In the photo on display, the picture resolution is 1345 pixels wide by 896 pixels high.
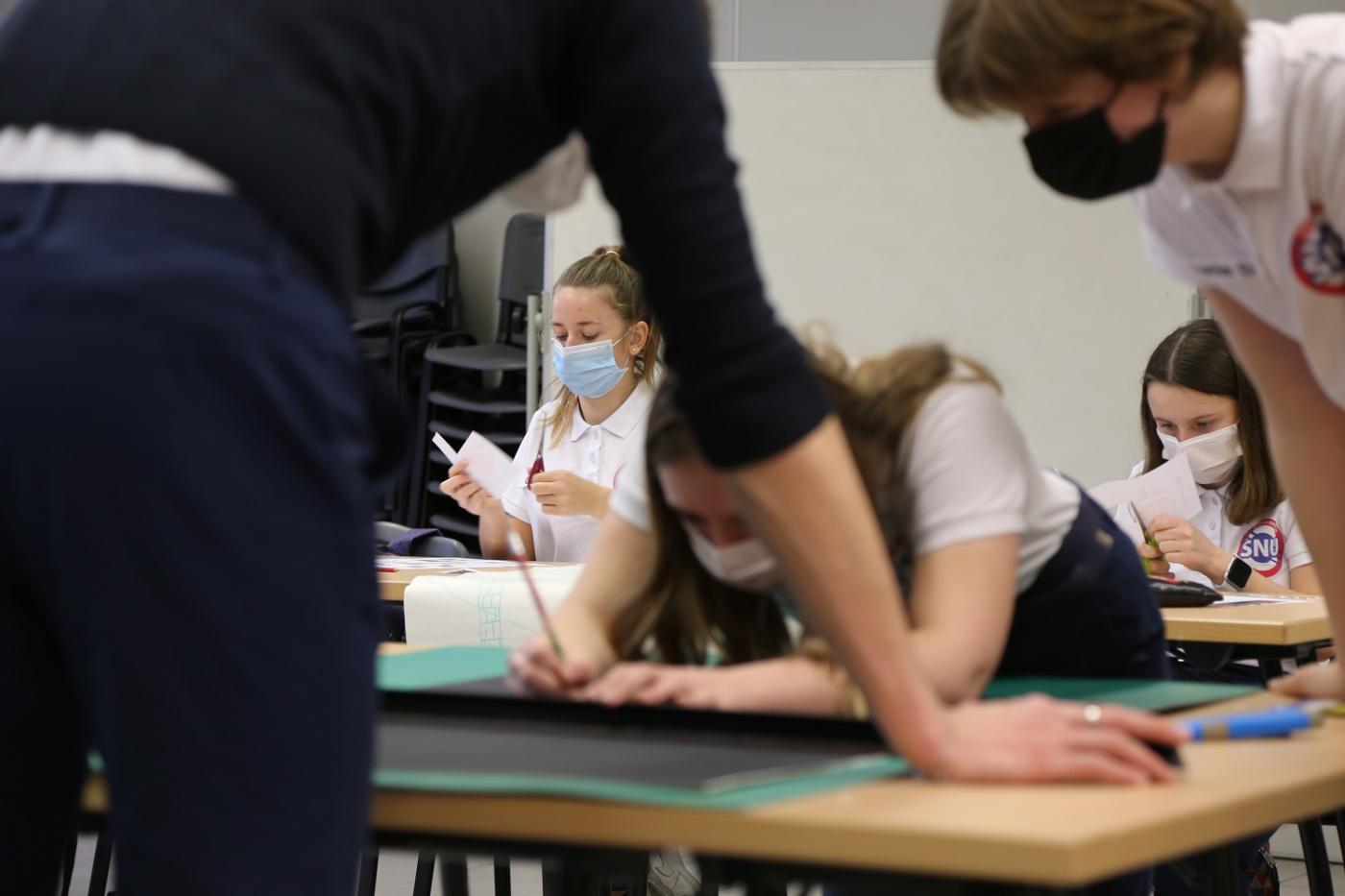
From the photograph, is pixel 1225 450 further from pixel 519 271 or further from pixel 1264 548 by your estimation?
pixel 519 271

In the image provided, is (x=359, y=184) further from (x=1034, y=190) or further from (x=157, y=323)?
(x=1034, y=190)

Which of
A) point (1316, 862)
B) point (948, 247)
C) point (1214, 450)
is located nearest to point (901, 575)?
point (1316, 862)

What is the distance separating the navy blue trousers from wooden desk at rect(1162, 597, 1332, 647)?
4.88 feet

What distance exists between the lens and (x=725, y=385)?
0.83 meters

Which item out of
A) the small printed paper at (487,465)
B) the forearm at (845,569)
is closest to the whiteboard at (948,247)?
the small printed paper at (487,465)

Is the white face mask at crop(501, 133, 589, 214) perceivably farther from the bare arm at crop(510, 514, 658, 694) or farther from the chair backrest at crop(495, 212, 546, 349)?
the chair backrest at crop(495, 212, 546, 349)

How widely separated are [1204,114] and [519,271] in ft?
13.6

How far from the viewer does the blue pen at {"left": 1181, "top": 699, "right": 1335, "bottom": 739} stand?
1037mm

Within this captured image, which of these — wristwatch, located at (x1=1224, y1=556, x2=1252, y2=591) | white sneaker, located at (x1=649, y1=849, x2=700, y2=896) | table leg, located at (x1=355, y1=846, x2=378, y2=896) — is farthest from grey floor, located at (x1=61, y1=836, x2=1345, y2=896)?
wristwatch, located at (x1=1224, y1=556, x2=1252, y2=591)

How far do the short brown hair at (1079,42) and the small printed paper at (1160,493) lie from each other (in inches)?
62.4

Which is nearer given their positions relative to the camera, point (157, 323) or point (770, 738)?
point (157, 323)

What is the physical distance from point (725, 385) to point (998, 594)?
345 millimetres

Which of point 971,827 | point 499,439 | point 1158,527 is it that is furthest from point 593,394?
point 971,827

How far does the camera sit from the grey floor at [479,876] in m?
3.11
